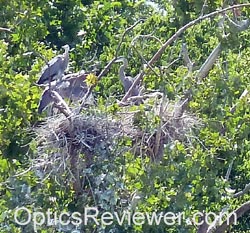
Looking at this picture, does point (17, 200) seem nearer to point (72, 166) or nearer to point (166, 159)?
point (72, 166)

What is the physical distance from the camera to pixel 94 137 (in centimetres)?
651

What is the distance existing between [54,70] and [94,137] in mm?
1536

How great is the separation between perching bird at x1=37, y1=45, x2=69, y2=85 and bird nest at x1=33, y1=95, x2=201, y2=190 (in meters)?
0.82

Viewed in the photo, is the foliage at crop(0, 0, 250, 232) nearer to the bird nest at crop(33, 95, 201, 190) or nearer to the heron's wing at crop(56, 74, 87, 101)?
the bird nest at crop(33, 95, 201, 190)

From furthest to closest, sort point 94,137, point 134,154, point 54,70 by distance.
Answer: point 54,70, point 134,154, point 94,137

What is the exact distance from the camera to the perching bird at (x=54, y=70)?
7.66 meters

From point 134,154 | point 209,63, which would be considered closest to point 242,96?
point 209,63

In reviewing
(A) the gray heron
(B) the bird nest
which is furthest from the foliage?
(A) the gray heron

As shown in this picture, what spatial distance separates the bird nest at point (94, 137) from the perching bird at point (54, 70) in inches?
32.3

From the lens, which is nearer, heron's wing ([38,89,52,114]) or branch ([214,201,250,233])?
heron's wing ([38,89,52,114])

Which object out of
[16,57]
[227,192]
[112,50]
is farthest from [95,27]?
[227,192]

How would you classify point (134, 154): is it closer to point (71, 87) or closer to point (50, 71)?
point (50, 71)

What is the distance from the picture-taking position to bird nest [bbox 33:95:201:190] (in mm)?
6477

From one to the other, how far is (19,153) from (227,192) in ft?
5.53
